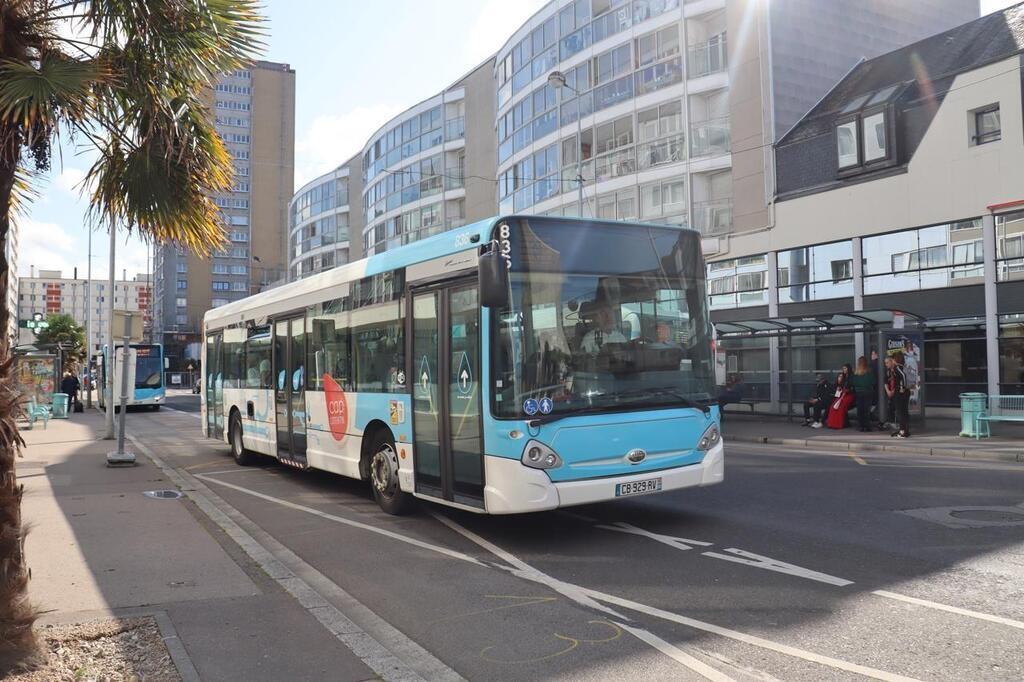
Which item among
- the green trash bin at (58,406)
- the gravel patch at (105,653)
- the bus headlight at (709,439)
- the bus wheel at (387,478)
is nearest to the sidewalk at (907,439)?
the bus headlight at (709,439)

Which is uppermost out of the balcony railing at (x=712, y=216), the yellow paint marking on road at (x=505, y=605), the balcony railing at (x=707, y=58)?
the balcony railing at (x=707, y=58)

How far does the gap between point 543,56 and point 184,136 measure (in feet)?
105

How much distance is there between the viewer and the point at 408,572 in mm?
6438

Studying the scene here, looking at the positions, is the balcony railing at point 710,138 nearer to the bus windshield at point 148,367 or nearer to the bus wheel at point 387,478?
the bus wheel at point 387,478

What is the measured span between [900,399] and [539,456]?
12.8 metres

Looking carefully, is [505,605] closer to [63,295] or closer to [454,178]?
Answer: [454,178]

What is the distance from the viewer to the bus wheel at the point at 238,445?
561 inches

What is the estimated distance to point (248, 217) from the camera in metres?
110

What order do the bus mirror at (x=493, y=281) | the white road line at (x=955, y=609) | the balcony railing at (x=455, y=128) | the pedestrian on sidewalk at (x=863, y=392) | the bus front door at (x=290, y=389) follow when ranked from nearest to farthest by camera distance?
the white road line at (x=955, y=609)
the bus mirror at (x=493, y=281)
the bus front door at (x=290, y=389)
the pedestrian on sidewalk at (x=863, y=392)
the balcony railing at (x=455, y=128)

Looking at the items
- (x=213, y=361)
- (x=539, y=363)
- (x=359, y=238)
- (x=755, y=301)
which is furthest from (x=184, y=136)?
(x=359, y=238)

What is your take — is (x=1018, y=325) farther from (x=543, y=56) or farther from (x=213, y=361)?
(x=543, y=56)

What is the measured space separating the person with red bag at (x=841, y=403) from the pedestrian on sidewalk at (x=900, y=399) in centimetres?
168

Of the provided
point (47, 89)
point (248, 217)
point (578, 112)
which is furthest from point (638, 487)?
point (248, 217)

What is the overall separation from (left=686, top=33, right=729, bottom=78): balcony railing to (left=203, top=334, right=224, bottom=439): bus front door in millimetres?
20602
